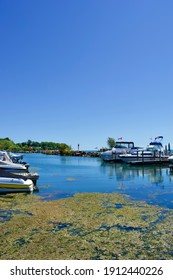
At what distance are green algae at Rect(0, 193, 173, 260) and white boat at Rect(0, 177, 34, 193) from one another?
238cm

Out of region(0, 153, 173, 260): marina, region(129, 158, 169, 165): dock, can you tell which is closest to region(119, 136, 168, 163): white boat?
region(129, 158, 169, 165): dock

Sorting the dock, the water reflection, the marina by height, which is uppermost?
the dock

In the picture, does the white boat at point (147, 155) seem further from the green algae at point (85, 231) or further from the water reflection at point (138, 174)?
the green algae at point (85, 231)

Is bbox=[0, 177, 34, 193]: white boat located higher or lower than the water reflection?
higher

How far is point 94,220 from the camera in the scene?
12.0 m

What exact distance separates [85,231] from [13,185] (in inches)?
407

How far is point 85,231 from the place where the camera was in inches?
406

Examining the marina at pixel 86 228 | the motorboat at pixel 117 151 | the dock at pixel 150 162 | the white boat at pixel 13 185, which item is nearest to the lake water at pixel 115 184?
the white boat at pixel 13 185

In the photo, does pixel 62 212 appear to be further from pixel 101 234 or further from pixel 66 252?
pixel 66 252

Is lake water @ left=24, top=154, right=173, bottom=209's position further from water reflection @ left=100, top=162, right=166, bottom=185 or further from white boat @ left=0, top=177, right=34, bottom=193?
white boat @ left=0, top=177, right=34, bottom=193

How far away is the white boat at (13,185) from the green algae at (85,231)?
2.38m

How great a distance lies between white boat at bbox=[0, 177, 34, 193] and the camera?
18594 millimetres

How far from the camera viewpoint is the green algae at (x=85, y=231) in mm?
8133
